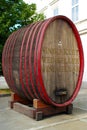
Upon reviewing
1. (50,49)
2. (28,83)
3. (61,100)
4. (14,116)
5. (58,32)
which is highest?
(58,32)

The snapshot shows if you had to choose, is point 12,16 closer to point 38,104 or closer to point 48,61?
point 48,61

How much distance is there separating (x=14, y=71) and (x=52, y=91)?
1.14 m

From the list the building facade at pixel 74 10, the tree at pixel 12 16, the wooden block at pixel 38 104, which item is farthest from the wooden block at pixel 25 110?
the building facade at pixel 74 10

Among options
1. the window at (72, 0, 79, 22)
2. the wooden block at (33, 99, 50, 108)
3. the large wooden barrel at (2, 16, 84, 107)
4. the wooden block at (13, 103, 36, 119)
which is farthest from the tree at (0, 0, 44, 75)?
the window at (72, 0, 79, 22)

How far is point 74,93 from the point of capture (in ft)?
19.7

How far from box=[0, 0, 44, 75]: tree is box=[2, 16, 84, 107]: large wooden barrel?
4.52 meters

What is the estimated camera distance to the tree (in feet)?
35.1

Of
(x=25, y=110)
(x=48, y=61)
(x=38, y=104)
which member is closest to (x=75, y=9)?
(x=48, y=61)

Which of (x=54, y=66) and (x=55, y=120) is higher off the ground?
(x=54, y=66)

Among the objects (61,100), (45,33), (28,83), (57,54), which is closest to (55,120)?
(61,100)

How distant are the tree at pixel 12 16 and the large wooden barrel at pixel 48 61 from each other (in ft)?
14.8

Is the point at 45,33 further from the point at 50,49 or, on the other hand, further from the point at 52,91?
the point at 52,91

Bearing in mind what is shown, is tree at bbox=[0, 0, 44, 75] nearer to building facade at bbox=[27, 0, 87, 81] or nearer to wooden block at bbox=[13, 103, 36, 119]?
wooden block at bbox=[13, 103, 36, 119]

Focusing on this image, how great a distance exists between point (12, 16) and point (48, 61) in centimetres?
591
